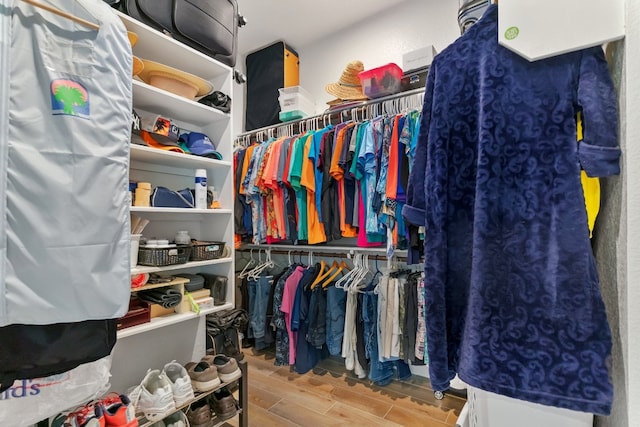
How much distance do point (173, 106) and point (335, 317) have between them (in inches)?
66.0

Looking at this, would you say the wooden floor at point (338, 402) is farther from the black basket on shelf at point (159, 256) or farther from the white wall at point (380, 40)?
the white wall at point (380, 40)

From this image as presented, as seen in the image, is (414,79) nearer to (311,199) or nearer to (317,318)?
(311,199)

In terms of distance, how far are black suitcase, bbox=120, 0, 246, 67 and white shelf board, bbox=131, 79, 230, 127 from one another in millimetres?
295

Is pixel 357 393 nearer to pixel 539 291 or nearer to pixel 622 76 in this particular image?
pixel 539 291

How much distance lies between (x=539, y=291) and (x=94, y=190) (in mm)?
1175

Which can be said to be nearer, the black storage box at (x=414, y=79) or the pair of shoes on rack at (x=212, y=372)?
the pair of shoes on rack at (x=212, y=372)

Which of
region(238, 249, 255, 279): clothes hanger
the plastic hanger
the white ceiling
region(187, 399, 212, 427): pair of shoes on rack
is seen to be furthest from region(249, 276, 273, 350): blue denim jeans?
the white ceiling

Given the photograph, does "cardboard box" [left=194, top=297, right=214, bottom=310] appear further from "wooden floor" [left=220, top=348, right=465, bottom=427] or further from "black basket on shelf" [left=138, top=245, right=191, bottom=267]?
"wooden floor" [left=220, top=348, right=465, bottom=427]

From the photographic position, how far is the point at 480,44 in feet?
2.24

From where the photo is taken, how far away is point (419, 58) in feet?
6.41

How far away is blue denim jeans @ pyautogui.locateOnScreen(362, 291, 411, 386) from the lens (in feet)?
6.29

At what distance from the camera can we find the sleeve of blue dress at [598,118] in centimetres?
52

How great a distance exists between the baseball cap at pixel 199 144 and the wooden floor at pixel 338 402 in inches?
59.4

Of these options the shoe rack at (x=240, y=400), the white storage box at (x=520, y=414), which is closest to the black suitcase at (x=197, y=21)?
the shoe rack at (x=240, y=400)
